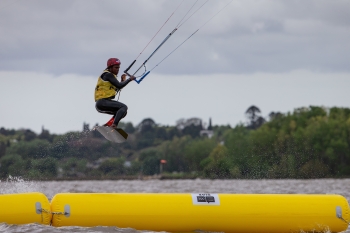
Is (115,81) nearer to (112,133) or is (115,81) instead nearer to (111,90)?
(111,90)

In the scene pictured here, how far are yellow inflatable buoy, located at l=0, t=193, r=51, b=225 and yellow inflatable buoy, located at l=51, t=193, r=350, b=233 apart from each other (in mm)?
319

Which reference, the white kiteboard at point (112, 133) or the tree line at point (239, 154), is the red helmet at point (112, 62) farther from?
the tree line at point (239, 154)

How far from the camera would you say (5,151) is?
8569 cm

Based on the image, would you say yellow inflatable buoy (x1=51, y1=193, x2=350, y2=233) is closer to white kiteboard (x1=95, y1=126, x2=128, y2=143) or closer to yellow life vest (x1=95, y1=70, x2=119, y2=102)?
white kiteboard (x1=95, y1=126, x2=128, y2=143)

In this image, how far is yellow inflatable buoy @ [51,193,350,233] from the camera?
18.1m

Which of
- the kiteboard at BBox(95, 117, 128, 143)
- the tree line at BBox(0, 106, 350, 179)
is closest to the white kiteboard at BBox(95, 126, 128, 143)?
the kiteboard at BBox(95, 117, 128, 143)

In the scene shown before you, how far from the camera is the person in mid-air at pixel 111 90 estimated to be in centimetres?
1994

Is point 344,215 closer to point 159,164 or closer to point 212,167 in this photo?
point 212,167

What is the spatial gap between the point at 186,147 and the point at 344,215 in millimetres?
136217

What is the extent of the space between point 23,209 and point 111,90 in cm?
405

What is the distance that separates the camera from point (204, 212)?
60.1 feet

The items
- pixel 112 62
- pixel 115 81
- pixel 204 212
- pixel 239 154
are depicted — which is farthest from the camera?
pixel 239 154

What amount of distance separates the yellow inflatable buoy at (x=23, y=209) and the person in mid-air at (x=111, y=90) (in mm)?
3384

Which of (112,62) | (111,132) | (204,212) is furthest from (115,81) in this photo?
(204,212)
